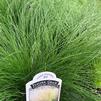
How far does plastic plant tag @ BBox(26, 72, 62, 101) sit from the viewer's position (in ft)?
6.24

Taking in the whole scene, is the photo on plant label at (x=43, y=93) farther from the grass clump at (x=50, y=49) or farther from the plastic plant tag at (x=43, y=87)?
the grass clump at (x=50, y=49)

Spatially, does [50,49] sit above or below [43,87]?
above

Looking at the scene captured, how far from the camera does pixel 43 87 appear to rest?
1917mm

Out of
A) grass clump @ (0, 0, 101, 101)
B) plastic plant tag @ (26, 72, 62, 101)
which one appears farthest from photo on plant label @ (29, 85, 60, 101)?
grass clump @ (0, 0, 101, 101)

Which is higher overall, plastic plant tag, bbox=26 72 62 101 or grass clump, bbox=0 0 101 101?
grass clump, bbox=0 0 101 101

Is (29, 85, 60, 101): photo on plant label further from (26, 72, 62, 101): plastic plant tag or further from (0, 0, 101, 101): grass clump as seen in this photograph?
(0, 0, 101, 101): grass clump

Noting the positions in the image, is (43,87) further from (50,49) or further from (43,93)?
(50,49)

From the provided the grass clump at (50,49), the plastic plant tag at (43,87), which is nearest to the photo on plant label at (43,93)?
the plastic plant tag at (43,87)

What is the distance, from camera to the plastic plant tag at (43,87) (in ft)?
6.24

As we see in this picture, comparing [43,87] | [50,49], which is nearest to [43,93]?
[43,87]

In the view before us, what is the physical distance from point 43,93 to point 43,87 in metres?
0.03

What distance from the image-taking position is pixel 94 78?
2158 mm

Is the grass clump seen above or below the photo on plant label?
above

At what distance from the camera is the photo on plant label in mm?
1910
